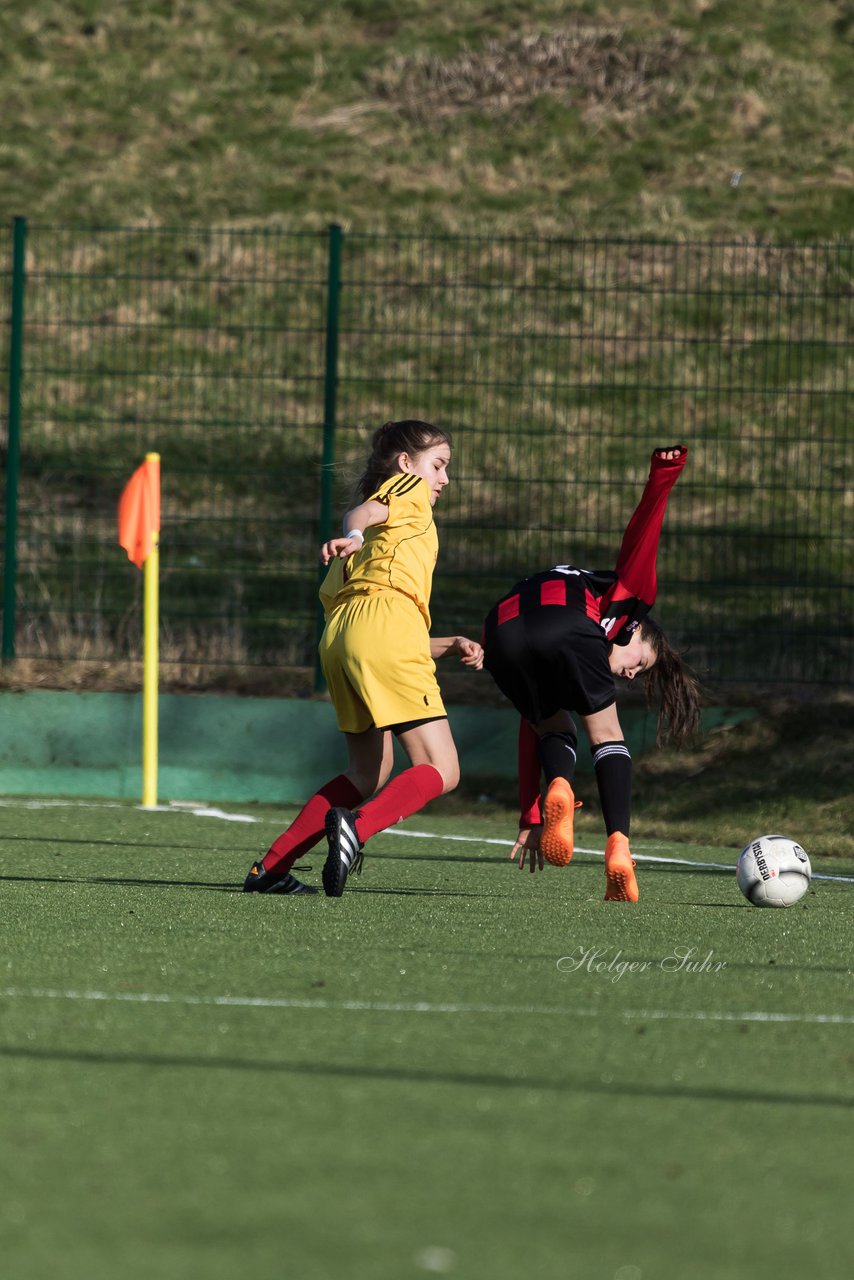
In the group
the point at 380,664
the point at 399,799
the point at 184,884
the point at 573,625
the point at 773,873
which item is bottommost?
the point at 184,884

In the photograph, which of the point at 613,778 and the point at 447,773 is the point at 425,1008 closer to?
the point at 447,773

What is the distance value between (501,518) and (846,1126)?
39.4 feet

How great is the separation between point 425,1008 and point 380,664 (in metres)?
2.28

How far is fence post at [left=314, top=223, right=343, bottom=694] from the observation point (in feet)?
42.9

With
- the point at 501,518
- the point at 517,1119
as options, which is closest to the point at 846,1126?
the point at 517,1119

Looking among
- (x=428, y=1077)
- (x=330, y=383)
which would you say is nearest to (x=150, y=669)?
(x=330, y=383)

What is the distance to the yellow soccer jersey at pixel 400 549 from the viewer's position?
264 inches

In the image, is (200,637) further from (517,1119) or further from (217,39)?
(217,39)

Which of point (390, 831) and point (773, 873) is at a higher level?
point (773, 873)

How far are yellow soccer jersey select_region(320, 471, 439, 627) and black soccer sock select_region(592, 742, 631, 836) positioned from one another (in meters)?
0.81

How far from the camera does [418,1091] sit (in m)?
3.53

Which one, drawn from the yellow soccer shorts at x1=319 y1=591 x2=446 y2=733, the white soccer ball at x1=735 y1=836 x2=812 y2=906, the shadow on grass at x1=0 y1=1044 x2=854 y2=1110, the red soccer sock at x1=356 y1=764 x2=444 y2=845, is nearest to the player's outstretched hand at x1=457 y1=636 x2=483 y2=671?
the yellow soccer shorts at x1=319 y1=591 x2=446 y2=733

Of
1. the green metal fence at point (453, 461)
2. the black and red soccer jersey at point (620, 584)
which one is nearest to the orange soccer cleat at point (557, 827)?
the black and red soccer jersey at point (620, 584)

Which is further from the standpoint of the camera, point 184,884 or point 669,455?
point 184,884
